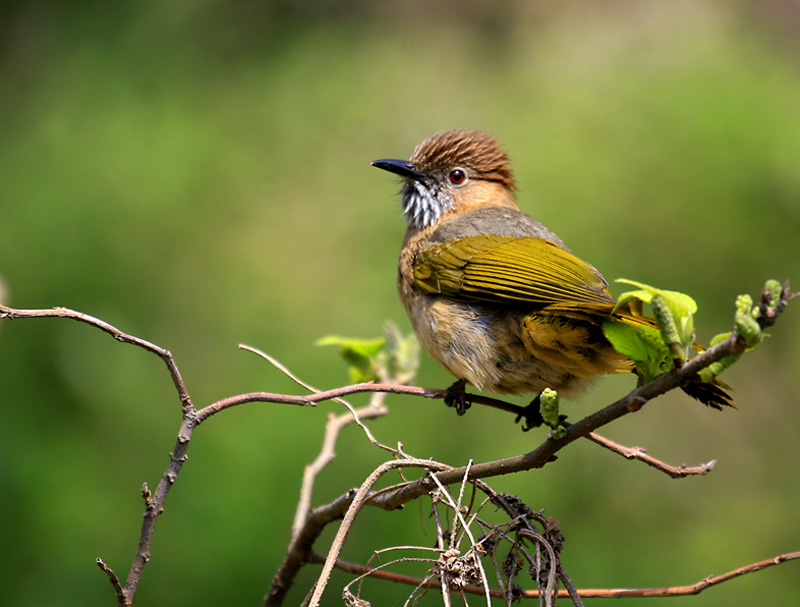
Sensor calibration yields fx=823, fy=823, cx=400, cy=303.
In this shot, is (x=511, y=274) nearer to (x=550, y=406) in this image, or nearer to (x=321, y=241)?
(x=550, y=406)

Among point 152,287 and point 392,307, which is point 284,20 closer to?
point 152,287

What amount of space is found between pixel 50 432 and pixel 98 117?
318 cm

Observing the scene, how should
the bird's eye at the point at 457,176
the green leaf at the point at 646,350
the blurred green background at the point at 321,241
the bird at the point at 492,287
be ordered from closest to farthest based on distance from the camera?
the green leaf at the point at 646,350 < the bird at the point at 492,287 < the bird's eye at the point at 457,176 < the blurred green background at the point at 321,241

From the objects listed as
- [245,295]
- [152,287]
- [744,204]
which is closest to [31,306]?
[152,287]

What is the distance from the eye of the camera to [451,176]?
3688mm

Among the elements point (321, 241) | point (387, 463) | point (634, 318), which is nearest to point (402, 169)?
point (634, 318)

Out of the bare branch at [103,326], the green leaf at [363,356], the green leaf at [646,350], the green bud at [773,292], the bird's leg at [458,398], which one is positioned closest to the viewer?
the green bud at [773,292]

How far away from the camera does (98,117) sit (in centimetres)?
651

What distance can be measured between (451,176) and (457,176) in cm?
3

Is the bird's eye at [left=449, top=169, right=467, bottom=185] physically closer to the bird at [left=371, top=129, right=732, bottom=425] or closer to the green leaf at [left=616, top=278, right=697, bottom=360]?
the bird at [left=371, top=129, right=732, bottom=425]

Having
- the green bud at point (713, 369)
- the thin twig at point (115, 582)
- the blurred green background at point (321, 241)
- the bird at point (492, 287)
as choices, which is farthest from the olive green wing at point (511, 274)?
the thin twig at point (115, 582)

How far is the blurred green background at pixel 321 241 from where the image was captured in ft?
12.9

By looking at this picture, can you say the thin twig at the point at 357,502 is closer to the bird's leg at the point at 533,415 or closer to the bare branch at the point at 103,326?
the bare branch at the point at 103,326

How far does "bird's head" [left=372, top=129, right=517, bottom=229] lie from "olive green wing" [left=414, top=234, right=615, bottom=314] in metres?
0.45
